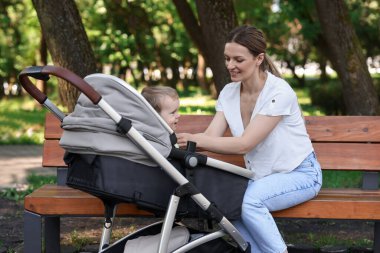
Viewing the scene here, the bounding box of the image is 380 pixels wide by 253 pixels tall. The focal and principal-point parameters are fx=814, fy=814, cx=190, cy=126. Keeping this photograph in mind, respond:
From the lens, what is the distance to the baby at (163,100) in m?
4.04

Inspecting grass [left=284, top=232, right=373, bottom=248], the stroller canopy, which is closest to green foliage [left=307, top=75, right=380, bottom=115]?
grass [left=284, top=232, right=373, bottom=248]

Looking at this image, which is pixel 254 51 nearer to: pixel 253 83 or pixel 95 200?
pixel 253 83

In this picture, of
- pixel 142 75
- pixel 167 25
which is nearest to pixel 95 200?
pixel 167 25

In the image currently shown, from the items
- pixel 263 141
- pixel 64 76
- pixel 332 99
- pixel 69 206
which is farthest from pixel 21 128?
pixel 64 76

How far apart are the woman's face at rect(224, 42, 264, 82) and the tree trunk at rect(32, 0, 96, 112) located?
298 centimetres

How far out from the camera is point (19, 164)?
32.2ft

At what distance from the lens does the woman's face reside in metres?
4.19

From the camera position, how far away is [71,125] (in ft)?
12.2

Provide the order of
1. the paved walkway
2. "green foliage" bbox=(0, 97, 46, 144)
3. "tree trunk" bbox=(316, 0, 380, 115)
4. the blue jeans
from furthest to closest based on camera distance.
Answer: "green foliage" bbox=(0, 97, 46, 144) → "tree trunk" bbox=(316, 0, 380, 115) → the paved walkway → the blue jeans

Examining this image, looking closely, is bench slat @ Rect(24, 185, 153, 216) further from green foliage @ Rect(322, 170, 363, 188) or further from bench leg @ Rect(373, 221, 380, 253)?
green foliage @ Rect(322, 170, 363, 188)

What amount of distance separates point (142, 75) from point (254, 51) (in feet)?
103

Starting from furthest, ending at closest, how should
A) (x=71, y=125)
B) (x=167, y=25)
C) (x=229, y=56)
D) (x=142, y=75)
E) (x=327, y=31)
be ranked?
(x=142, y=75), (x=167, y=25), (x=327, y=31), (x=229, y=56), (x=71, y=125)

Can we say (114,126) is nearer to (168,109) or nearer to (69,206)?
(168,109)

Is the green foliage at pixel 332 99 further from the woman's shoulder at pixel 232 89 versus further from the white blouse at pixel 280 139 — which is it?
the white blouse at pixel 280 139
